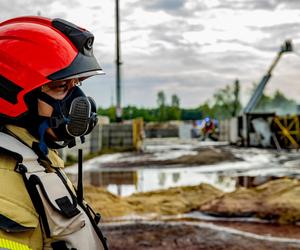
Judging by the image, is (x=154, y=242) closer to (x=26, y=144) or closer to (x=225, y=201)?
(x=225, y=201)

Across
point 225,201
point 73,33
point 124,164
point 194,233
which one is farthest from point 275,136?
point 73,33

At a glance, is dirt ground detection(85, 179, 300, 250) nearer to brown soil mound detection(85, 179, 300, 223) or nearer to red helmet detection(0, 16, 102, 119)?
brown soil mound detection(85, 179, 300, 223)

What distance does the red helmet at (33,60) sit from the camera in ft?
5.25

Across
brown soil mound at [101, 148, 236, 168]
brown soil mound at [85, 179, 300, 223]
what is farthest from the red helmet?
brown soil mound at [101, 148, 236, 168]

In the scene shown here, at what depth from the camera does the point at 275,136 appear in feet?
84.5

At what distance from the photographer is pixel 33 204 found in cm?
145

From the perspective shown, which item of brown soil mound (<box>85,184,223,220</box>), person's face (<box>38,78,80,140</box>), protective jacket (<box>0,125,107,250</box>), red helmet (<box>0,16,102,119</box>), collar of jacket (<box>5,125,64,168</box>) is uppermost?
red helmet (<box>0,16,102,119</box>)

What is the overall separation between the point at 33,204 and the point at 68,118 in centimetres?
33

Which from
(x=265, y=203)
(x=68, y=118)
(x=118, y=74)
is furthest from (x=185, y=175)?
(x=118, y=74)

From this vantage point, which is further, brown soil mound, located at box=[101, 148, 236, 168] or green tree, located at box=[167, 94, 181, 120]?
green tree, located at box=[167, 94, 181, 120]

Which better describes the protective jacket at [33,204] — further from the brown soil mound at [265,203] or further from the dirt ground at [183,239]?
the brown soil mound at [265,203]

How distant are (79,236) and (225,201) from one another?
21.9 feet

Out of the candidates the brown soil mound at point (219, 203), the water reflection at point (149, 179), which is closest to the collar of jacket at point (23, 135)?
the brown soil mound at point (219, 203)

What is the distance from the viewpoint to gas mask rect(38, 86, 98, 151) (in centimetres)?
165
